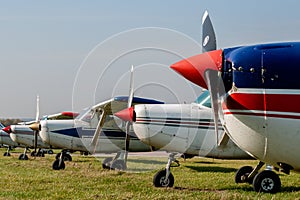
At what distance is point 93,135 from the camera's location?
18.3 metres

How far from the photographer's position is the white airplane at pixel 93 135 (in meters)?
17.2

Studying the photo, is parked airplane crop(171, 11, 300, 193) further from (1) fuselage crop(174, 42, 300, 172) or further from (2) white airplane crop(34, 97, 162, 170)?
(2) white airplane crop(34, 97, 162, 170)

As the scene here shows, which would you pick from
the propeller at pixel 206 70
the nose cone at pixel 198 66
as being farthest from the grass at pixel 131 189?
the nose cone at pixel 198 66

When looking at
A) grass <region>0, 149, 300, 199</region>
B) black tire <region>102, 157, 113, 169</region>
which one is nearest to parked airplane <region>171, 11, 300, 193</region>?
grass <region>0, 149, 300, 199</region>

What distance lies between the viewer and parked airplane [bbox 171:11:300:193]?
271 inches

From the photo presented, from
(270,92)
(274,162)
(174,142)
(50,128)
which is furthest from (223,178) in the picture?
(50,128)

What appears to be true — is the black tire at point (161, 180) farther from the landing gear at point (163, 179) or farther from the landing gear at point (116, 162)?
the landing gear at point (116, 162)

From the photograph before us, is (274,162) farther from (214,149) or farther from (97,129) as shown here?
(97,129)

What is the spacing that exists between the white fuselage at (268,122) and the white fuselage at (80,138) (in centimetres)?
1097

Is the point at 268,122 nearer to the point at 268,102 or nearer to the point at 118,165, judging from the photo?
the point at 268,102

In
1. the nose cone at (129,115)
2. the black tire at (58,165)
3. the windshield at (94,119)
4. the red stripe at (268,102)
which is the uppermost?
the red stripe at (268,102)

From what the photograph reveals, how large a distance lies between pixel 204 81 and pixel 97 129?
10.7 m

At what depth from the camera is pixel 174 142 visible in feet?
37.9

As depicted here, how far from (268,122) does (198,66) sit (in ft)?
4.25
